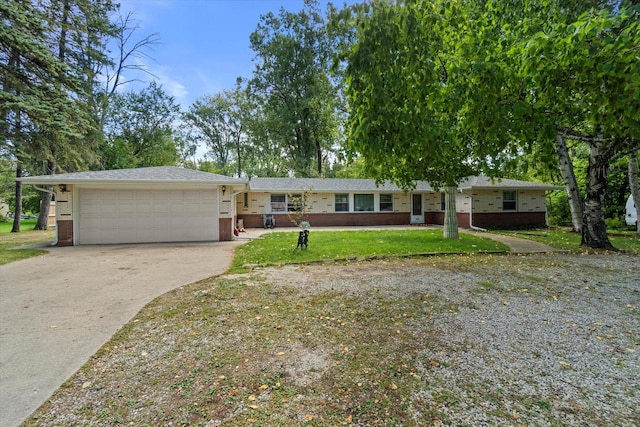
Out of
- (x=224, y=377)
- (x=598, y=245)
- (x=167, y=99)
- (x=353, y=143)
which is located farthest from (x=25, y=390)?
(x=167, y=99)

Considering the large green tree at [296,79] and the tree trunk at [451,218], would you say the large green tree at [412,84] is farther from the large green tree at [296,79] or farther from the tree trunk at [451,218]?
the large green tree at [296,79]

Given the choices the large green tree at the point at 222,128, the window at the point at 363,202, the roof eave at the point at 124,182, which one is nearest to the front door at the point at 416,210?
the window at the point at 363,202

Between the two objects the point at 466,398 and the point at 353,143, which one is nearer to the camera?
the point at 466,398

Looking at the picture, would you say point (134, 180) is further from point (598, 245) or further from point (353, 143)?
point (598, 245)

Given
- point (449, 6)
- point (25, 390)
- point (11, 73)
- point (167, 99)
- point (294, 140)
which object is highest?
point (167, 99)

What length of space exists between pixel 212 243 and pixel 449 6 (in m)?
10.4

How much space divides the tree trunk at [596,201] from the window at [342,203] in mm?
11601

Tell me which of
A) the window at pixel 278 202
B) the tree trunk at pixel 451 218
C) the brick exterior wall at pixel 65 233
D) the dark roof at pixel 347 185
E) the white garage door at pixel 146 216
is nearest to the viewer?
the brick exterior wall at pixel 65 233

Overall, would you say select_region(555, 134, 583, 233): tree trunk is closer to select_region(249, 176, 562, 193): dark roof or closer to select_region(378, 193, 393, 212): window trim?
select_region(249, 176, 562, 193): dark roof

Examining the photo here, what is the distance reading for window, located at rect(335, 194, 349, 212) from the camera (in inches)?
754

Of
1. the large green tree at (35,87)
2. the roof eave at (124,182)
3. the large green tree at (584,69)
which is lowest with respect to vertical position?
the roof eave at (124,182)

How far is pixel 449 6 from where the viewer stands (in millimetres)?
4379

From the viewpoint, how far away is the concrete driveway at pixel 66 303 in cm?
271

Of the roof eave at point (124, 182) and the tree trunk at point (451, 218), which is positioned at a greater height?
the roof eave at point (124, 182)
